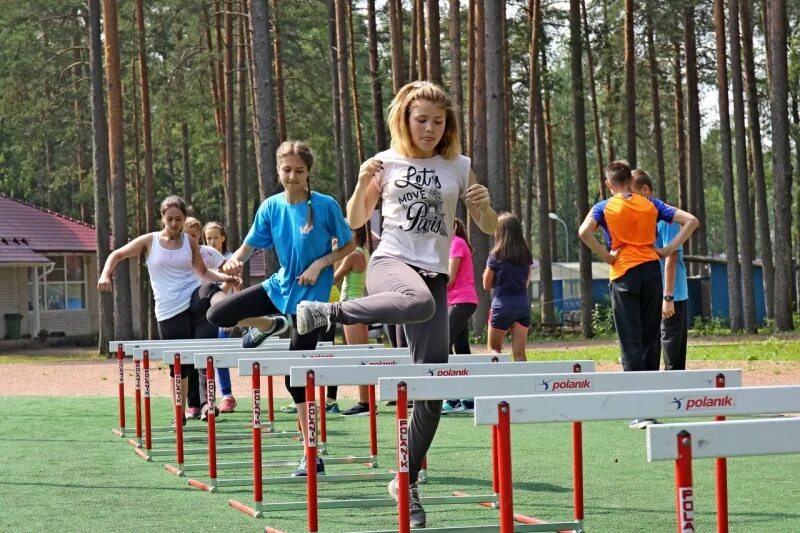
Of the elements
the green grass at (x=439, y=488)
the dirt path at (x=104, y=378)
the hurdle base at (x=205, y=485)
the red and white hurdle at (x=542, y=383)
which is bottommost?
the green grass at (x=439, y=488)

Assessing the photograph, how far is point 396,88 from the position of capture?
1460 inches

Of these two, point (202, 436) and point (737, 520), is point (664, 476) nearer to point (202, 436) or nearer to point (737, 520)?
point (737, 520)

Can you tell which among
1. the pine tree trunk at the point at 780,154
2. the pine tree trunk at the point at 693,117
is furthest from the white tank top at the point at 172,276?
the pine tree trunk at the point at 693,117

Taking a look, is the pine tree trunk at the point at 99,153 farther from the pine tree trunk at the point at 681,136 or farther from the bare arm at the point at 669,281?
Answer: the bare arm at the point at 669,281

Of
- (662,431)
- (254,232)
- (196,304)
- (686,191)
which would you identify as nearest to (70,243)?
(686,191)

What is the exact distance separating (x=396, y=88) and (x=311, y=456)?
31.2 m

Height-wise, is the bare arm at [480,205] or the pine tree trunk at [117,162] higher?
the pine tree trunk at [117,162]

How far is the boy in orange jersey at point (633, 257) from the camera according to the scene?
10734 millimetres

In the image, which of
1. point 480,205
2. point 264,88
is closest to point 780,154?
point 264,88

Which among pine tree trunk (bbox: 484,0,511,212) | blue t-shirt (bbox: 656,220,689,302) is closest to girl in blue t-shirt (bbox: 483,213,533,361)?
blue t-shirt (bbox: 656,220,689,302)

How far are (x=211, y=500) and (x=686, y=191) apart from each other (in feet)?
148

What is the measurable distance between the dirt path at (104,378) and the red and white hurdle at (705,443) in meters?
12.1

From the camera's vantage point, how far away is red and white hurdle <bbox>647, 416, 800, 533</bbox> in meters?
3.52

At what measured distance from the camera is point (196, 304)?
12172 millimetres
